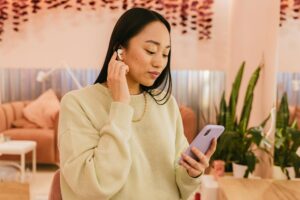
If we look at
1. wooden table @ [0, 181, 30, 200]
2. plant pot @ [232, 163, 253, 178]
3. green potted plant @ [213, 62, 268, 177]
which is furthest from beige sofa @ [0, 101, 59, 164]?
wooden table @ [0, 181, 30, 200]

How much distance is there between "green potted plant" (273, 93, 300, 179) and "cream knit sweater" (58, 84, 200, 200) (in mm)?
1120

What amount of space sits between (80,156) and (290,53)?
160 centimetres

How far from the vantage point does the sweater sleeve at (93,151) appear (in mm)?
867

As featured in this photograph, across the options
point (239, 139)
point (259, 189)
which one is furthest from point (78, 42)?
point (259, 189)

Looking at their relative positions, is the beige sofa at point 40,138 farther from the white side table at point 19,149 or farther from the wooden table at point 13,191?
the wooden table at point 13,191

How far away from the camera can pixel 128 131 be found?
0.93m

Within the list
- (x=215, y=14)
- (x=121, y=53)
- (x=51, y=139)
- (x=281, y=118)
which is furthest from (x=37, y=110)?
(x=121, y=53)

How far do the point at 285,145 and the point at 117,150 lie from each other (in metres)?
1.54

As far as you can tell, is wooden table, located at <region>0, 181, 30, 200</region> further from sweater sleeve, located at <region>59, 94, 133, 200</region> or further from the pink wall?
the pink wall

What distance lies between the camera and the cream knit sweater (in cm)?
87

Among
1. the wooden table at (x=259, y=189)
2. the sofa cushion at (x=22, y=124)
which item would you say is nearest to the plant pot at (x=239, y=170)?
the wooden table at (x=259, y=189)

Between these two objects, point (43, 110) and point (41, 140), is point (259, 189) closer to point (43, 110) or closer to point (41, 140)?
point (41, 140)

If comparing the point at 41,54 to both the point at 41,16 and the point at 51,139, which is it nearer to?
the point at 41,16

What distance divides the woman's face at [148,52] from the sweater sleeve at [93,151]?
0.12 m
